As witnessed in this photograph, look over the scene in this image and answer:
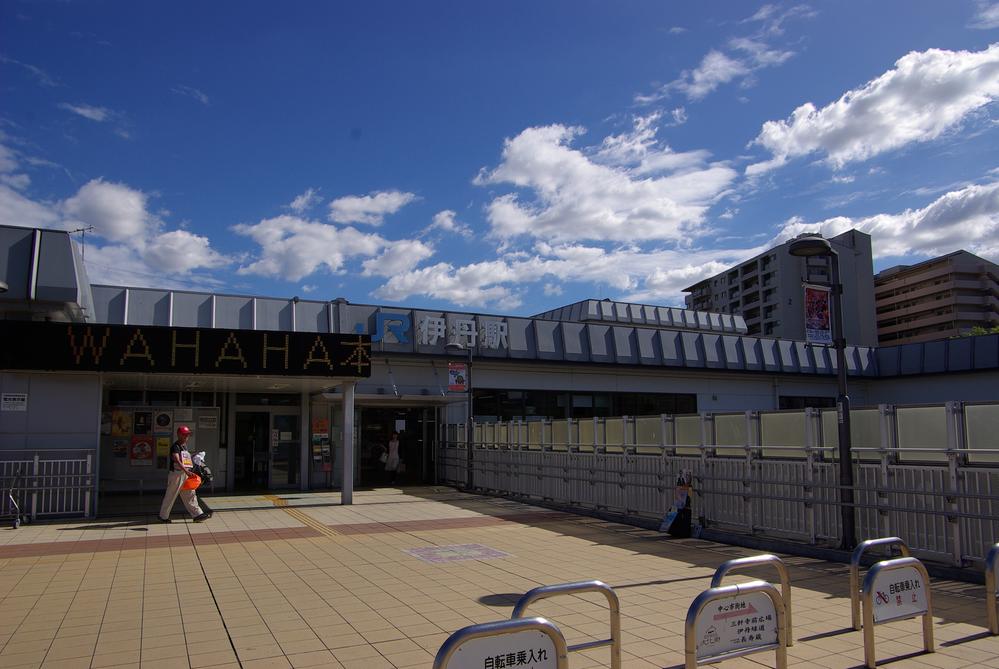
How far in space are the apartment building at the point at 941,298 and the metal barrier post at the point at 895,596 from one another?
116482 millimetres

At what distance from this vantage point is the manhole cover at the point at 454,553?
1070 cm

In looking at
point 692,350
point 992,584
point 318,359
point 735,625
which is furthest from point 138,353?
point 692,350

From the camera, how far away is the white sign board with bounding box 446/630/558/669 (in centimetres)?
405

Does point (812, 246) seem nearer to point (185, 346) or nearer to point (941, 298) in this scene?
point (185, 346)

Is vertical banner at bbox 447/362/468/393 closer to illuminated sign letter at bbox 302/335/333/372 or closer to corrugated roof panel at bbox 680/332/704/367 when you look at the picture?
illuminated sign letter at bbox 302/335/333/372

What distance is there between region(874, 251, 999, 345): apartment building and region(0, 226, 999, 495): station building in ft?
298

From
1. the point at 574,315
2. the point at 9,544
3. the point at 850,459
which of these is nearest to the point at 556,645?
the point at 850,459

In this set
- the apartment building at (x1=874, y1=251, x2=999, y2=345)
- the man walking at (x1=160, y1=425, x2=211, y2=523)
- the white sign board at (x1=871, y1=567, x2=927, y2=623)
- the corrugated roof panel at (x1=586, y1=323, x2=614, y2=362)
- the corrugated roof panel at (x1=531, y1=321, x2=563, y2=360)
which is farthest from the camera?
the apartment building at (x1=874, y1=251, x2=999, y2=345)

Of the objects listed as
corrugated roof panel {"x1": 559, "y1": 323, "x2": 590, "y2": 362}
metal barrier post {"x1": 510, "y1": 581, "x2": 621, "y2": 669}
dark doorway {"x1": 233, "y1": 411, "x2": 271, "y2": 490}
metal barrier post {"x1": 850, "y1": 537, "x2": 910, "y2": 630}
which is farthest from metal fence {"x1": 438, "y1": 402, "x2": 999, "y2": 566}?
corrugated roof panel {"x1": 559, "y1": 323, "x2": 590, "y2": 362}

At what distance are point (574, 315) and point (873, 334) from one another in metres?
68.3

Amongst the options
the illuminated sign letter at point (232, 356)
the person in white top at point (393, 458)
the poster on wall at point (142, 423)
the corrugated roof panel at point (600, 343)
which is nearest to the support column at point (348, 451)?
the illuminated sign letter at point (232, 356)

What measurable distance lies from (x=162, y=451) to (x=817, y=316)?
16.6 m

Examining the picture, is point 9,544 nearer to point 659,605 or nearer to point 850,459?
point 659,605

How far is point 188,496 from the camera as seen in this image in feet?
47.8
